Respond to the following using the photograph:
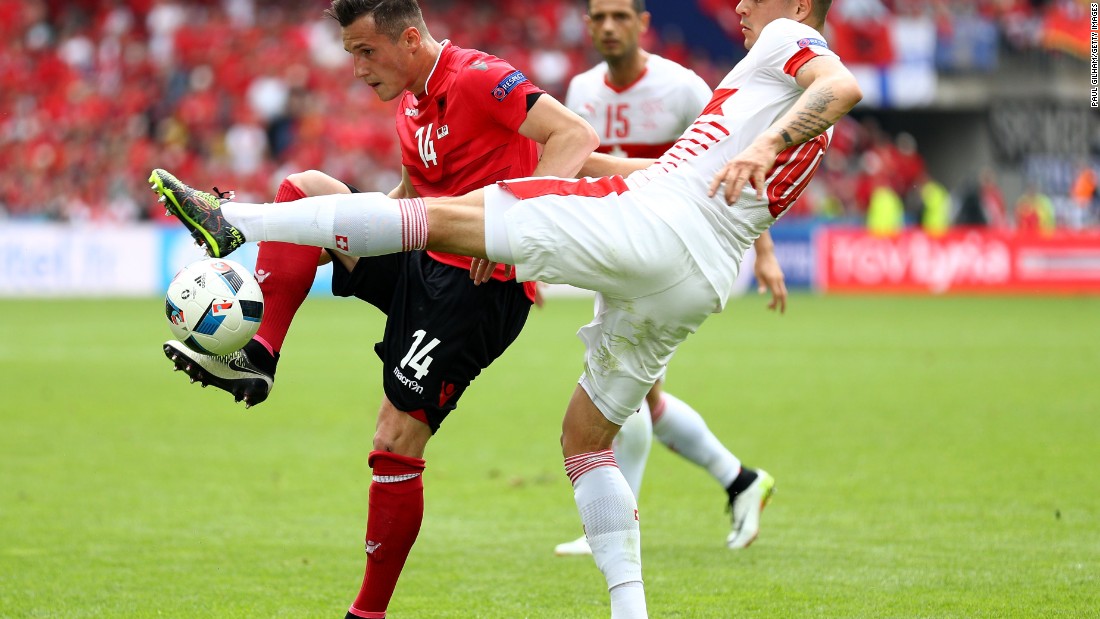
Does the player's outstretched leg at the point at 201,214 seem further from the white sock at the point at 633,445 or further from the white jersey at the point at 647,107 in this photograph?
the white jersey at the point at 647,107

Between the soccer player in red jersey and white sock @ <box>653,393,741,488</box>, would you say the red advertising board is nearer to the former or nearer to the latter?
white sock @ <box>653,393,741,488</box>

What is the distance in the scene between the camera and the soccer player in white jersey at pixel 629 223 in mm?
4137

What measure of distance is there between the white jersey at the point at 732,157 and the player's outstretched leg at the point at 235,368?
150 cm

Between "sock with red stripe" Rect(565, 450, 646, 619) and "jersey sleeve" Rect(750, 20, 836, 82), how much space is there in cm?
140

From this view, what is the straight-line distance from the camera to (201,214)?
4078mm

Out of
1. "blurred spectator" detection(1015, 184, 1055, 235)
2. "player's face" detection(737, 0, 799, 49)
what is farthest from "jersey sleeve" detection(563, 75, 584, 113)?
"blurred spectator" detection(1015, 184, 1055, 235)

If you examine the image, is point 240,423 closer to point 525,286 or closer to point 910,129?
point 525,286

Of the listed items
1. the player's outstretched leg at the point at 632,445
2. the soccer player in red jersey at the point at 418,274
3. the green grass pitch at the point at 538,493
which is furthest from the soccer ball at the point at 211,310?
the player's outstretched leg at the point at 632,445

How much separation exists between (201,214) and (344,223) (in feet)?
1.37

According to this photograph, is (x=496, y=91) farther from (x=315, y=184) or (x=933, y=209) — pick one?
(x=933, y=209)

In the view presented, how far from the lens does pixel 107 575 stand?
580 cm

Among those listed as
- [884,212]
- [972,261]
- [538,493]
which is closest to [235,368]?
[538,493]

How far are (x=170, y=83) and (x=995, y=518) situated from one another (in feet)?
79.9

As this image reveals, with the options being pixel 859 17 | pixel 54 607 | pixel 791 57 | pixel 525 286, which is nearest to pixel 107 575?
pixel 54 607
